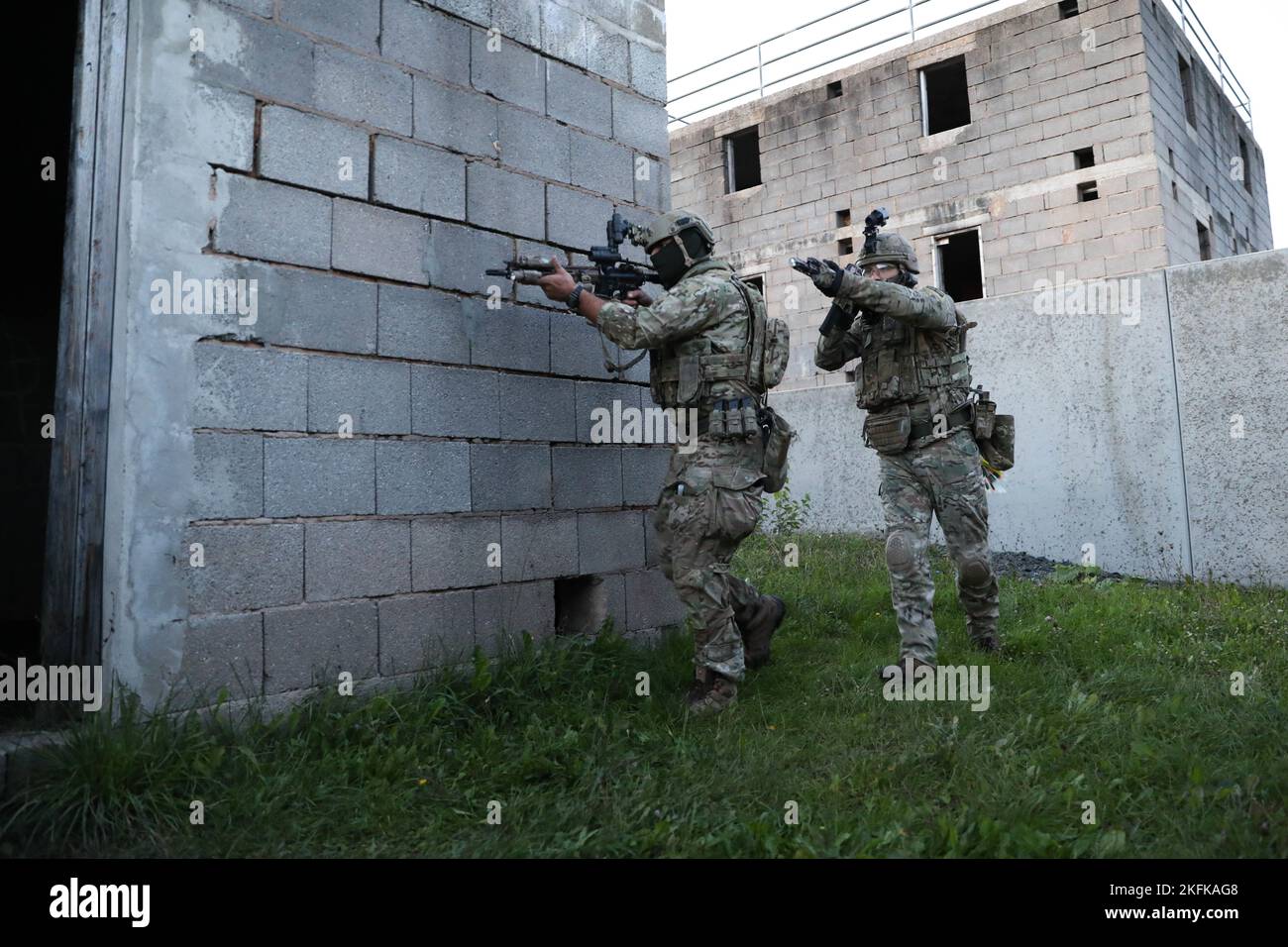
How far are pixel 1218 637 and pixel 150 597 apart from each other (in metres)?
4.91

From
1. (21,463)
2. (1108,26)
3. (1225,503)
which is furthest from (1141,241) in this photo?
(21,463)

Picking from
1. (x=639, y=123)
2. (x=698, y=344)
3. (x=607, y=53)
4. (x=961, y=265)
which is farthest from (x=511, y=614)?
(x=961, y=265)

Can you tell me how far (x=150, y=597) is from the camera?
277cm

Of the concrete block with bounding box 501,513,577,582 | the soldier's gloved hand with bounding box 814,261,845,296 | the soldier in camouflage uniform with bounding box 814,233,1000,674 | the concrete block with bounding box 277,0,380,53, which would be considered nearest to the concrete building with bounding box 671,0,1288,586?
the soldier in camouflage uniform with bounding box 814,233,1000,674

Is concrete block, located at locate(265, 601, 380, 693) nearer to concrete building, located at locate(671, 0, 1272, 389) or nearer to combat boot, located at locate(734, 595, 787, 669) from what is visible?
combat boot, located at locate(734, 595, 787, 669)

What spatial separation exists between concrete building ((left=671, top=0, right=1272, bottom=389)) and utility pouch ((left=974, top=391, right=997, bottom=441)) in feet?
22.7

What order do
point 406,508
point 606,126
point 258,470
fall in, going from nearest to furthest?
point 258,470, point 406,508, point 606,126

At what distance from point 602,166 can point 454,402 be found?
1509 mm

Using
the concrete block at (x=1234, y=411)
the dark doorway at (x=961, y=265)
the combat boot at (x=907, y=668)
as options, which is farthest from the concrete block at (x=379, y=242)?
the dark doorway at (x=961, y=265)

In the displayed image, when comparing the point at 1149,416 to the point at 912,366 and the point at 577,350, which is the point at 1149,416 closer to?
the point at 912,366

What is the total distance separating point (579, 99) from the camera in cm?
422

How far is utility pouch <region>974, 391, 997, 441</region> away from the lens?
4227mm

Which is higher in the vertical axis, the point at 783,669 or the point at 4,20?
the point at 4,20
